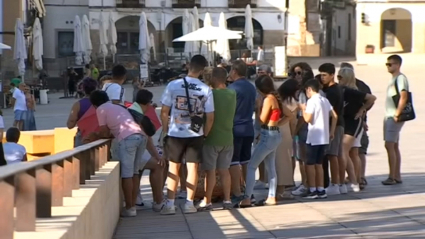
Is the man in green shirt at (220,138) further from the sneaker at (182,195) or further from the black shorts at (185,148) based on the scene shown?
the sneaker at (182,195)

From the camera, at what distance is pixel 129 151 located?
10.3 metres

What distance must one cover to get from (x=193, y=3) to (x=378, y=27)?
10.9m

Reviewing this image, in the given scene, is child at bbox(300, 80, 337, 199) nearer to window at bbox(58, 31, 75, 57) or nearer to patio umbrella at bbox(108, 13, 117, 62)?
patio umbrella at bbox(108, 13, 117, 62)

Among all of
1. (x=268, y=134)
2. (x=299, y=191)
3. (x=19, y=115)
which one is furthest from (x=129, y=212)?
(x=19, y=115)

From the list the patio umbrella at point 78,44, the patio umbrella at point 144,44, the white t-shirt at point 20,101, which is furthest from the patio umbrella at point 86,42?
the white t-shirt at point 20,101

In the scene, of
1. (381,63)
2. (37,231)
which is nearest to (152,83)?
(381,63)

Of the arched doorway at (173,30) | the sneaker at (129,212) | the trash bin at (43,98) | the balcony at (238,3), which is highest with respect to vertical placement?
the balcony at (238,3)

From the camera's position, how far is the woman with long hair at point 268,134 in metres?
10.7

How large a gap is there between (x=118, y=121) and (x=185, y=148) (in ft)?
2.55

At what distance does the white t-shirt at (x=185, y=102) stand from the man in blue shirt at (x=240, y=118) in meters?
0.79

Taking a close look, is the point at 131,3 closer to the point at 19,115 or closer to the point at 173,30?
the point at 173,30

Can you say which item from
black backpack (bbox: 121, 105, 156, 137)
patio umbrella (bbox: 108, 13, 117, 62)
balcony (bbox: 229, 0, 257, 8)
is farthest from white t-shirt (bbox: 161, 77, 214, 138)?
balcony (bbox: 229, 0, 257, 8)

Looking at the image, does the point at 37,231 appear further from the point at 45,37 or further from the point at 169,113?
the point at 45,37

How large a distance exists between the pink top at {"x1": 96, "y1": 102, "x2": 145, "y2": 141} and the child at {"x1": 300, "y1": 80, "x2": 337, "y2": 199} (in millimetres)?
2082
